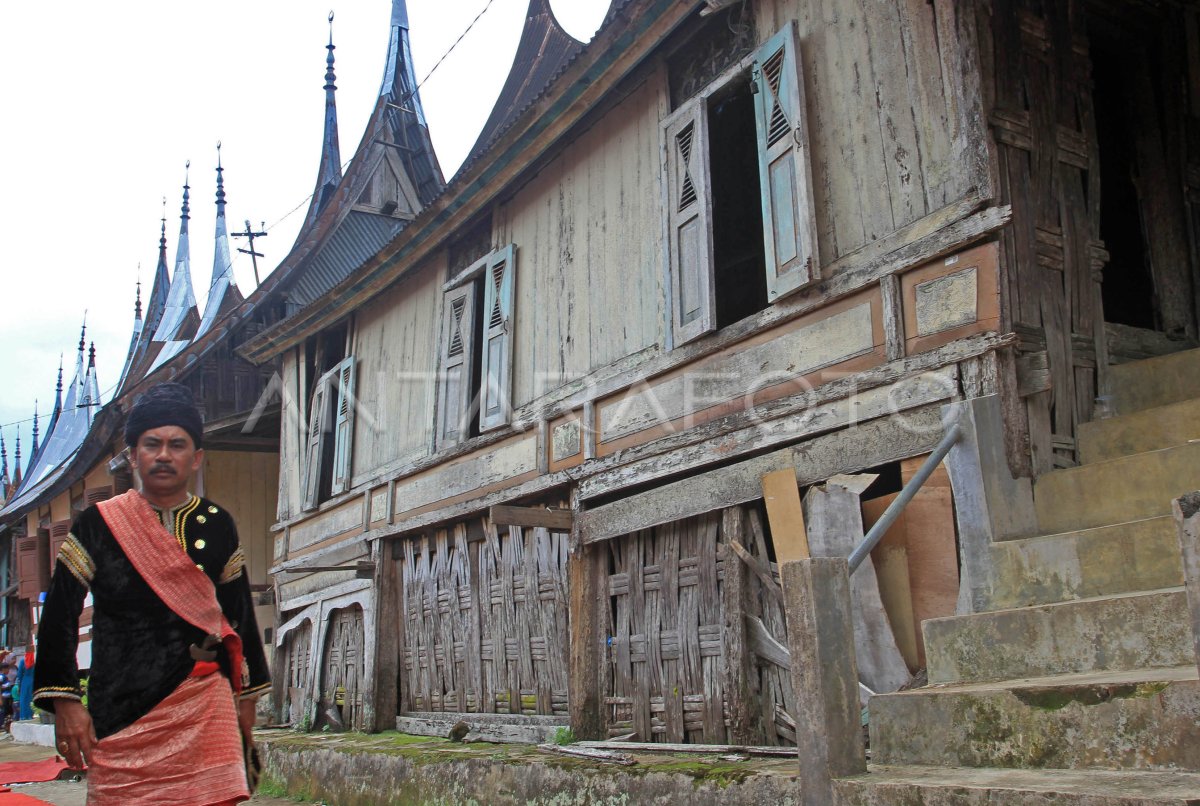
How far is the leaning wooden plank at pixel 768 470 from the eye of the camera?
192 inches

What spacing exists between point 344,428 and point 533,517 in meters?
4.61

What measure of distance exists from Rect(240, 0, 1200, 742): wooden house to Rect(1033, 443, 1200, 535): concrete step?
218 mm

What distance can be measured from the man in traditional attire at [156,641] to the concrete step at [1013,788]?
182 cm

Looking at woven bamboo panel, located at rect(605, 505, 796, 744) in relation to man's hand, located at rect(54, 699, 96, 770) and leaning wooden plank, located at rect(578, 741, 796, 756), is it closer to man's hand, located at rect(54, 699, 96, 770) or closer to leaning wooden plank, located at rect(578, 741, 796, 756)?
leaning wooden plank, located at rect(578, 741, 796, 756)

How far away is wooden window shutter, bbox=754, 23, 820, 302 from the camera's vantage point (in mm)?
5527

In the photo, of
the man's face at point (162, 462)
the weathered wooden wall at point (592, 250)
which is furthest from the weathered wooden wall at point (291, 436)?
the man's face at point (162, 462)

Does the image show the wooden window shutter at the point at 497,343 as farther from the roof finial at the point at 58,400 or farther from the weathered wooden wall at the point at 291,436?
the roof finial at the point at 58,400

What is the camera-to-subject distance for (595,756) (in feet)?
18.4

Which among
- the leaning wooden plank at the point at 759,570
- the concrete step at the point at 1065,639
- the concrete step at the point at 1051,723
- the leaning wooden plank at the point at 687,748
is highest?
the leaning wooden plank at the point at 759,570

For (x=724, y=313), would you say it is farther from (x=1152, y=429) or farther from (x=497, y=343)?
(x=1152, y=429)

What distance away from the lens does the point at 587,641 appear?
6918 millimetres

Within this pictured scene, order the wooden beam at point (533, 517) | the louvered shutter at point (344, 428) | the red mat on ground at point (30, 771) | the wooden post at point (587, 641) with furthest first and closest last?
the louvered shutter at point (344, 428) → the red mat on ground at point (30, 771) → the wooden beam at point (533, 517) → the wooden post at point (587, 641)

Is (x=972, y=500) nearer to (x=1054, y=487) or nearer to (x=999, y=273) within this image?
(x=1054, y=487)

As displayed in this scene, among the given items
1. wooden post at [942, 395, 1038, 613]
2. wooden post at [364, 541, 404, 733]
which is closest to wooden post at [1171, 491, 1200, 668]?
wooden post at [942, 395, 1038, 613]
